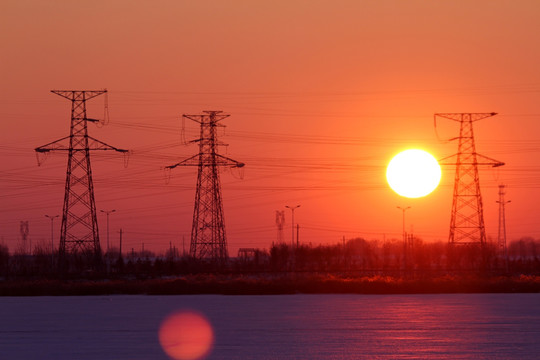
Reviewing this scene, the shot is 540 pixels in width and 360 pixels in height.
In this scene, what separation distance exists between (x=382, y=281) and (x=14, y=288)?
2523cm

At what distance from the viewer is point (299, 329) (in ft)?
98.9

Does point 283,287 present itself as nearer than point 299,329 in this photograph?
No

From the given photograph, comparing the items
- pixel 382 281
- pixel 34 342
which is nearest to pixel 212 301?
pixel 382 281

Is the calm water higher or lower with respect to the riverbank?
lower

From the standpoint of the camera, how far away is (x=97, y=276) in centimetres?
7462

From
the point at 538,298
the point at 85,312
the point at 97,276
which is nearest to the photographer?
the point at 85,312

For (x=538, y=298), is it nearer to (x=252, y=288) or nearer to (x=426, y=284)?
(x=426, y=284)

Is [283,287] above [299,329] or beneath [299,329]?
above

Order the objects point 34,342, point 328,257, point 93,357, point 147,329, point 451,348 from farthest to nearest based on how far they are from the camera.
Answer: point 328,257 → point 147,329 → point 34,342 → point 451,348 → point 93,357

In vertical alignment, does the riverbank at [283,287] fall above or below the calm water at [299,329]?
above

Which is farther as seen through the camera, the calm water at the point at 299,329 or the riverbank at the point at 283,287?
the riverbank at the point at 283,287

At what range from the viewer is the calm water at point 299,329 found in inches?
938

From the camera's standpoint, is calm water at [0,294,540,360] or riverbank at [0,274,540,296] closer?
calm water at [0,294,540,360]

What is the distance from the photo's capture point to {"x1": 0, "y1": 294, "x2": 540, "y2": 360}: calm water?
23828mm
